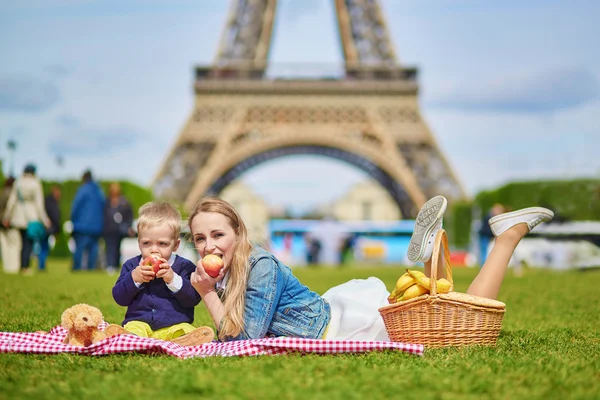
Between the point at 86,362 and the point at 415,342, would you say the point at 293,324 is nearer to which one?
the point at 415,342

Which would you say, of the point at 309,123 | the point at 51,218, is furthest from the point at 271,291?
the point at 309,123

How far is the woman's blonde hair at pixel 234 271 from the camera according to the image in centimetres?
363

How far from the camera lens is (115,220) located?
12.8 meters

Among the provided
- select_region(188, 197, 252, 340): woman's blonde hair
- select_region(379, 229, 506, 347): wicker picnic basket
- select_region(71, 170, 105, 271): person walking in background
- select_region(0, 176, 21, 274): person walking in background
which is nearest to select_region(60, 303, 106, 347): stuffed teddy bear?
select_region(188, 197, 252, 340): woman's blonde hair

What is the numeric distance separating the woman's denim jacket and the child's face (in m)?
0.51

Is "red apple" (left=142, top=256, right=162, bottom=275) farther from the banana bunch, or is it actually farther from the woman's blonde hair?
the banana bunch

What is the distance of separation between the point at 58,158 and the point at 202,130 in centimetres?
1256

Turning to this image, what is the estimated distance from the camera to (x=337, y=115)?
1101 inches

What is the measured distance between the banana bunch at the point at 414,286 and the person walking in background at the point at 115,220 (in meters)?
9.14

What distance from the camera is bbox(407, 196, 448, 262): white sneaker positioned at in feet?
13.2

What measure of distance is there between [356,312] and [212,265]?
0.99 metres

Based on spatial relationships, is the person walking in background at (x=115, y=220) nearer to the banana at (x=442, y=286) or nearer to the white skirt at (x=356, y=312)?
the white skirt at (x=356, y=312)

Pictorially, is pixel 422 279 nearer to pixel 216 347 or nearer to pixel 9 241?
pixel 216 347

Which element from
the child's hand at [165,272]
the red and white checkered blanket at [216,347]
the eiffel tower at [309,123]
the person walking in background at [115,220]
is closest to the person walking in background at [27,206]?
the person walking in background at [115,220]
